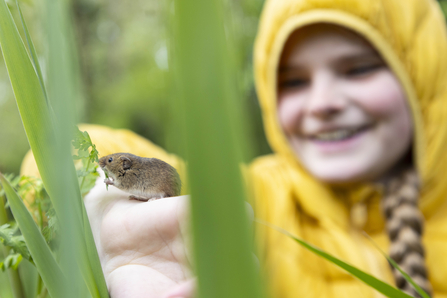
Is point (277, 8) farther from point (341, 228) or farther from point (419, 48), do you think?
point (341, 228)

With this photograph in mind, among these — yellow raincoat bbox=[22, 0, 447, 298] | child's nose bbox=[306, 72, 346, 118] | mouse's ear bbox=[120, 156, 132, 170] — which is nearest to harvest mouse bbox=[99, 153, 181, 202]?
mouse's ear bbox=[120, 156, 132, 170]

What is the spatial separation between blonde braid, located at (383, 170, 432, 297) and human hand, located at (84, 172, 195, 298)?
69 cm

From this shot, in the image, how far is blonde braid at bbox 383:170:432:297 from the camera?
0.71 m

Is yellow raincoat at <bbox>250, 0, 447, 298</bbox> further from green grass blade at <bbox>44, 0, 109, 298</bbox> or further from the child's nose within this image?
green grass blade at <bbox>44, 0, 109, 298</bbox>

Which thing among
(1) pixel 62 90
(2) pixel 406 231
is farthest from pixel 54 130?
(2) pixel 406 231

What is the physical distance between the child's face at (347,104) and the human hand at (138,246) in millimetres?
649

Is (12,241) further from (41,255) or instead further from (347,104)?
(347,104)

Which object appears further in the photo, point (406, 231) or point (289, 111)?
point (289, 111)

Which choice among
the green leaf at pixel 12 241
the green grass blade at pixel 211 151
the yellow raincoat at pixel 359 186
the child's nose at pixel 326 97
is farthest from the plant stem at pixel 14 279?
the child's nose at pixel 326 97

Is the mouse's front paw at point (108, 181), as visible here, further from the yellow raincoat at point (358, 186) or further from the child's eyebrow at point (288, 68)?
the child's eyebrow at point (288, 68)

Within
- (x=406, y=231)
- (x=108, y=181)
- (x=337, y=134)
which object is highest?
(x=108, y=181)

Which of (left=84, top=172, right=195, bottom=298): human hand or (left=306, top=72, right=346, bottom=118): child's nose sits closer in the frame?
(left=84, top=172, right=195, bottom=298): human hand

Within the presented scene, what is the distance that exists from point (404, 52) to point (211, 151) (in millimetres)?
823

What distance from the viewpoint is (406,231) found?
29.4 inches
